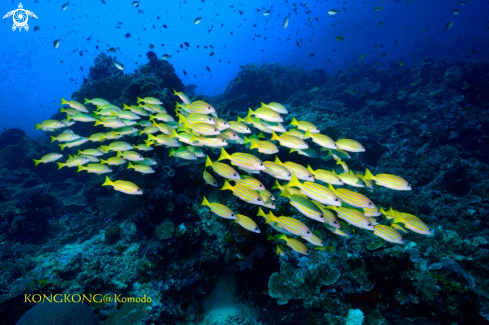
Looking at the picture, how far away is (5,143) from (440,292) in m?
24.4

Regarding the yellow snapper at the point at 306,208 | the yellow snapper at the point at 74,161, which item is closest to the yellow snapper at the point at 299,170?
the yellow snapper at the point at 306,208

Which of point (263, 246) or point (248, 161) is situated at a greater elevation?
point (248, 161)

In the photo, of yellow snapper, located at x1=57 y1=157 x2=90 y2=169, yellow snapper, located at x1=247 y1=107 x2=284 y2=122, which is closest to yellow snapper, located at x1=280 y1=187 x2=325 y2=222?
yellow snapper, located at x1=247 y1=107 x2=284 y2=122

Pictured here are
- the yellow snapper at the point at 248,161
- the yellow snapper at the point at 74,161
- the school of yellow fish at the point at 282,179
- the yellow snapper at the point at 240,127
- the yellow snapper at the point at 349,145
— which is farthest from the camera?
the yellow snapper at the point at 74,161

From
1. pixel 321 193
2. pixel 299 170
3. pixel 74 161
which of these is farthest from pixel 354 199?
pixel 74 161

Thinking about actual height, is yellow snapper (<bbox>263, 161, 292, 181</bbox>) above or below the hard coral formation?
above

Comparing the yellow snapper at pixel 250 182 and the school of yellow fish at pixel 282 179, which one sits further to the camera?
the yellow snapper at pixel 250 182

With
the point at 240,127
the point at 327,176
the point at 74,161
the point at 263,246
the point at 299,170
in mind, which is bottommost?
the point at 263,246

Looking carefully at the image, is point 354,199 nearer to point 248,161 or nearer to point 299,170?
point 299,170

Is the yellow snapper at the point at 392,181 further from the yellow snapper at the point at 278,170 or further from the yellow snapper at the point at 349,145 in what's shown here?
the yellow snapper at the point at 278,170

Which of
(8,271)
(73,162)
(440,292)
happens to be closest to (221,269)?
(440,292)

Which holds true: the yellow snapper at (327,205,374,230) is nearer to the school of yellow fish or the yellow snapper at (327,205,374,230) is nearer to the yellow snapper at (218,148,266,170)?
the school of yellow fish

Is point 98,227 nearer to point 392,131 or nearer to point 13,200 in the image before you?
point 13,200

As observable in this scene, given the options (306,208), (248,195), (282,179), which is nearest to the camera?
(306,208)
